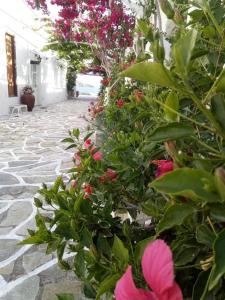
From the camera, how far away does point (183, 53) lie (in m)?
0.47

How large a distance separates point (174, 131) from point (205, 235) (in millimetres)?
183

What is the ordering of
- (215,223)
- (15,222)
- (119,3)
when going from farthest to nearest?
(119,3) → (15,222) → (215,223)

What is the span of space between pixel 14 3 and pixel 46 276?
13277mm

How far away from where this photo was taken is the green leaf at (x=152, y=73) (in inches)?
18.0

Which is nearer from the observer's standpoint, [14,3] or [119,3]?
[119,3]

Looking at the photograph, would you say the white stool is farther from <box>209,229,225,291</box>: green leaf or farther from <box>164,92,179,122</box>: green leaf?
<box>209,229,225,291</box>: green leaf

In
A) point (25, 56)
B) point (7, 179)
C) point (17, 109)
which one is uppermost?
point (25, 56)

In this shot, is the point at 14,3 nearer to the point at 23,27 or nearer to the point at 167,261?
the point at 23,27

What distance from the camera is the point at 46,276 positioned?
2.43 m

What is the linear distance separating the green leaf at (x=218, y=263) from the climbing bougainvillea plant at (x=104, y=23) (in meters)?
5.38

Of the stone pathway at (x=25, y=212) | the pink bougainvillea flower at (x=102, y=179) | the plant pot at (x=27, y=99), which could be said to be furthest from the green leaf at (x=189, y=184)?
the plant pot at (x=27, y=99)

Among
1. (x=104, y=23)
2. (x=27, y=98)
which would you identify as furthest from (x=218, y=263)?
(x=27, y=98)

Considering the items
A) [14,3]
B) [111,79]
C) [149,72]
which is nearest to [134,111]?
[149,72]

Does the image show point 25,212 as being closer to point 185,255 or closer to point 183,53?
point 185,255
